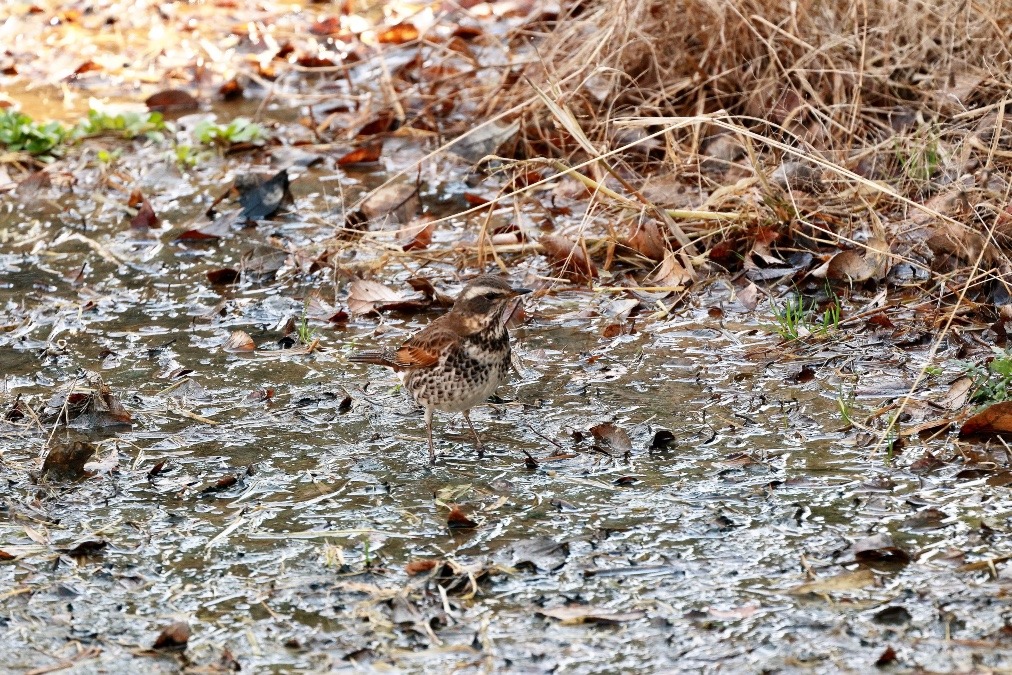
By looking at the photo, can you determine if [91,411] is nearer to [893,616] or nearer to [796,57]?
[893,616]

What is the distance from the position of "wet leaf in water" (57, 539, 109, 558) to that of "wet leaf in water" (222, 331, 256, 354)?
2048 millimetres

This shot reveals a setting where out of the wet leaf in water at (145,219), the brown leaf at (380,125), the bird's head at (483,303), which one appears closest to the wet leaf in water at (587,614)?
the bird's head at (483,303)

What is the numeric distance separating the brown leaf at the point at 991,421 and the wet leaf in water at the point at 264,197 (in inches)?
195

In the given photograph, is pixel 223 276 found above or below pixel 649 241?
below

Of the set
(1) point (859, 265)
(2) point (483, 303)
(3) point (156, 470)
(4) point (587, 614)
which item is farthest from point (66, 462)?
(1) point (859, 265)

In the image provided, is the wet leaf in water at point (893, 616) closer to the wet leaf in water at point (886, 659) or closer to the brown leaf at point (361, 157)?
the wet leaf in water at point (886, 659)

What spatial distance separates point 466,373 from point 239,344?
1.74 meters

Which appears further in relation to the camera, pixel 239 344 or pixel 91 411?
pixel 239 344

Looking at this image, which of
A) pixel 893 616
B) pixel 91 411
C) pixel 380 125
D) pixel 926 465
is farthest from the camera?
pixel 380 125

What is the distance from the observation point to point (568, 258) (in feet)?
23.1

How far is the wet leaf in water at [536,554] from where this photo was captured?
431 cm

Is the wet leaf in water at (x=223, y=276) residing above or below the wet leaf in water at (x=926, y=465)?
below

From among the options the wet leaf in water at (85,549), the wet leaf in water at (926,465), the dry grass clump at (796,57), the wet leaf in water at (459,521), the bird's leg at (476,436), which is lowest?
the bird's leg at (476,436)

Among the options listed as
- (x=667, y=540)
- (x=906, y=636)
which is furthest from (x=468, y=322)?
(x=906, y=636)
